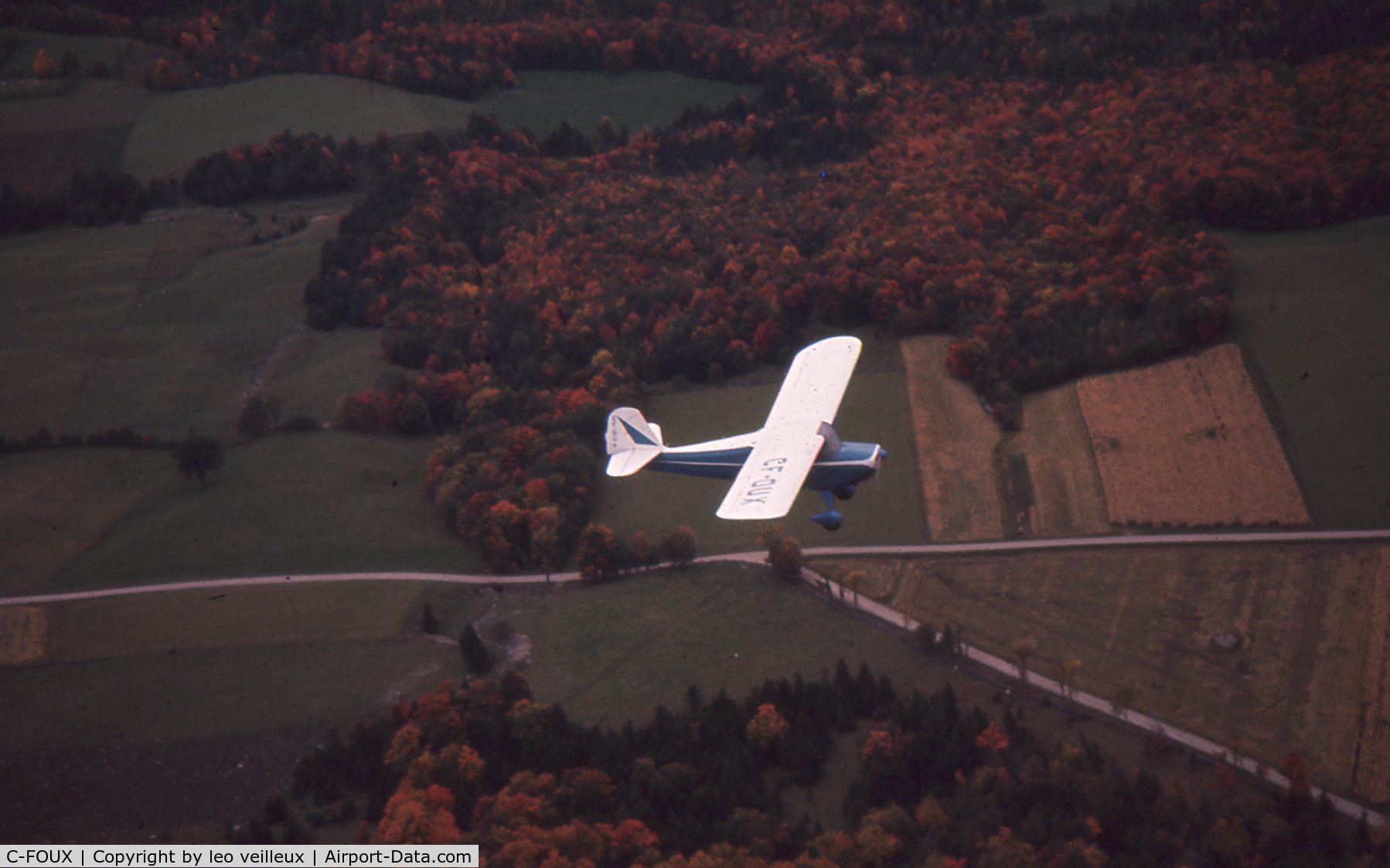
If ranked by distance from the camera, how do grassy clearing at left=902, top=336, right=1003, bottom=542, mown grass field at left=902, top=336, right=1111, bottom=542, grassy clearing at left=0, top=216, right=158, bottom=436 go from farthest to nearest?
1. grassy clearing at left=0, top=216, right=158, bottom=436
2. grassy clearing at left=902, top=336, right=1003, bottom=542
3. mown grass field at left=902, top=336, right=1111, bottom=542

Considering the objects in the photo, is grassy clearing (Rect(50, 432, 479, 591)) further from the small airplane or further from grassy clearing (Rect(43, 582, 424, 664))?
the small airplane

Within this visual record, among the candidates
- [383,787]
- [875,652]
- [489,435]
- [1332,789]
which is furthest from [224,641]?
[1332,789]

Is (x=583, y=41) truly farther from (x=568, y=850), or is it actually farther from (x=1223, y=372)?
(x=568, y=850)

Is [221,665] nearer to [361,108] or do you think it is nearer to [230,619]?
[230,619]

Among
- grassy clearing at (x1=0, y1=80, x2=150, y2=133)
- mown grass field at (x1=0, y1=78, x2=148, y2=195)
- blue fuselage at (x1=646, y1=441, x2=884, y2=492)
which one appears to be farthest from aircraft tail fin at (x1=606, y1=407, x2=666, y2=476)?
grassy clearing at (x1=0, y1=80, x2=150, y2=133)

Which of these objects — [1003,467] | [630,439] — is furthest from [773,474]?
[1003,467]

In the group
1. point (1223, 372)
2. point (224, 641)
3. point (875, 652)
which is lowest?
point (224, 641)
